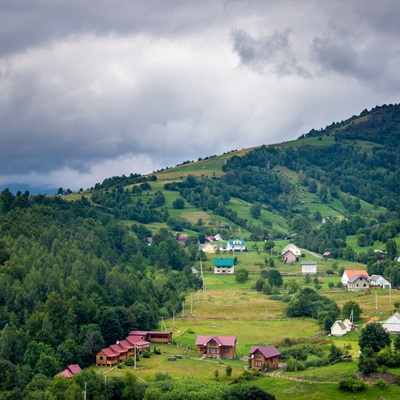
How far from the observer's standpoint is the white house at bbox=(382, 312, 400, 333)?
81750mm

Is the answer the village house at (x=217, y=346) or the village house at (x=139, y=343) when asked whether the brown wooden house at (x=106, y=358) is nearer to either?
the village house at (x=139, y=343)

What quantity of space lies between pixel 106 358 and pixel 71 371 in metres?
5.78

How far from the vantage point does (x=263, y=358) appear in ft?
235

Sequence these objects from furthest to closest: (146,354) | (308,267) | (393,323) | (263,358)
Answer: (308,267), (393,323), (146,354), (263,358)

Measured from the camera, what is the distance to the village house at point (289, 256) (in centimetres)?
14388

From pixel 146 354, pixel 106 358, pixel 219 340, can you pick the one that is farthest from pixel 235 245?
pixel 106 358

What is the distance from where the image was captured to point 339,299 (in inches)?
4141

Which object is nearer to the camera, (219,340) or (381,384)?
(381,384)

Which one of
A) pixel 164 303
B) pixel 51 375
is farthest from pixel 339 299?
pixel 51 375

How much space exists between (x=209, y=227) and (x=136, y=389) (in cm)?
11313

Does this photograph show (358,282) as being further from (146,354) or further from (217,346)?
(146,354)

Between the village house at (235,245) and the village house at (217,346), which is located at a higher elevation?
the village house at (235,245)

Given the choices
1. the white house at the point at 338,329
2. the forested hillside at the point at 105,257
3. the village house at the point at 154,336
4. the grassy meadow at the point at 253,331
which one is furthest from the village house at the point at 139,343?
the white house at the point at 338,329

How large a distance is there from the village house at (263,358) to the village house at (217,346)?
5653mm
